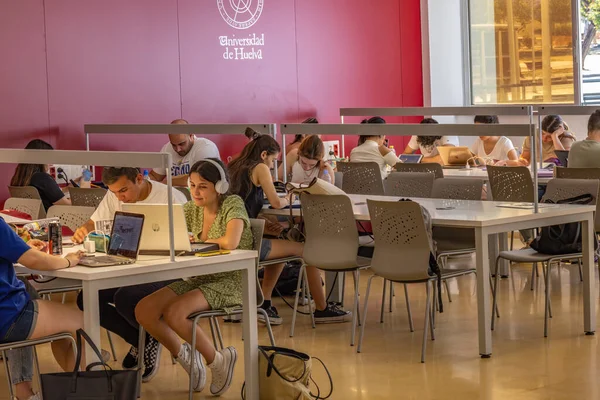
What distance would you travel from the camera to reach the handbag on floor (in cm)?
439

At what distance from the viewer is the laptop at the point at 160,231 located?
442 cm

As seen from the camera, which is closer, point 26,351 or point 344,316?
point 26,351

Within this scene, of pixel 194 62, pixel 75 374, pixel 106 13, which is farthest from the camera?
pixel 194 62

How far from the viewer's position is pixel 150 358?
522 cm

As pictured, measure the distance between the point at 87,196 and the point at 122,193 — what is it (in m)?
1.83

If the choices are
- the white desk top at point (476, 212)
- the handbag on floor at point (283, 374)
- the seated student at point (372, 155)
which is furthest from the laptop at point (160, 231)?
the seated student at point (372, 155)

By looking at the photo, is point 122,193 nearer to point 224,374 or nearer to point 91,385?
point 224,374

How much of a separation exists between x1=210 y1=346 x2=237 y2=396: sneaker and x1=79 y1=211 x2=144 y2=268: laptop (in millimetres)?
786

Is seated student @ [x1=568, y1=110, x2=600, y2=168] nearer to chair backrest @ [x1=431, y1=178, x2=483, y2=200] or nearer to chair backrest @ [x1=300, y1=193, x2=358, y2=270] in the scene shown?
chair backrest @ [x1=431, y1=178, x2=483, y2=200]

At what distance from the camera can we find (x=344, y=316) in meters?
6.47

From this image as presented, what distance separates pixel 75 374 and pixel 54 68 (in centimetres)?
515

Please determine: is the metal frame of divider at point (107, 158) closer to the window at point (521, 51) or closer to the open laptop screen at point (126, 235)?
the open laptop screen at point (126, 235)

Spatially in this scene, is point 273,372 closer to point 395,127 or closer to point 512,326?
point 512,326

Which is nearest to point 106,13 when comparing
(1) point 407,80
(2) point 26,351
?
(1) point 407,80
